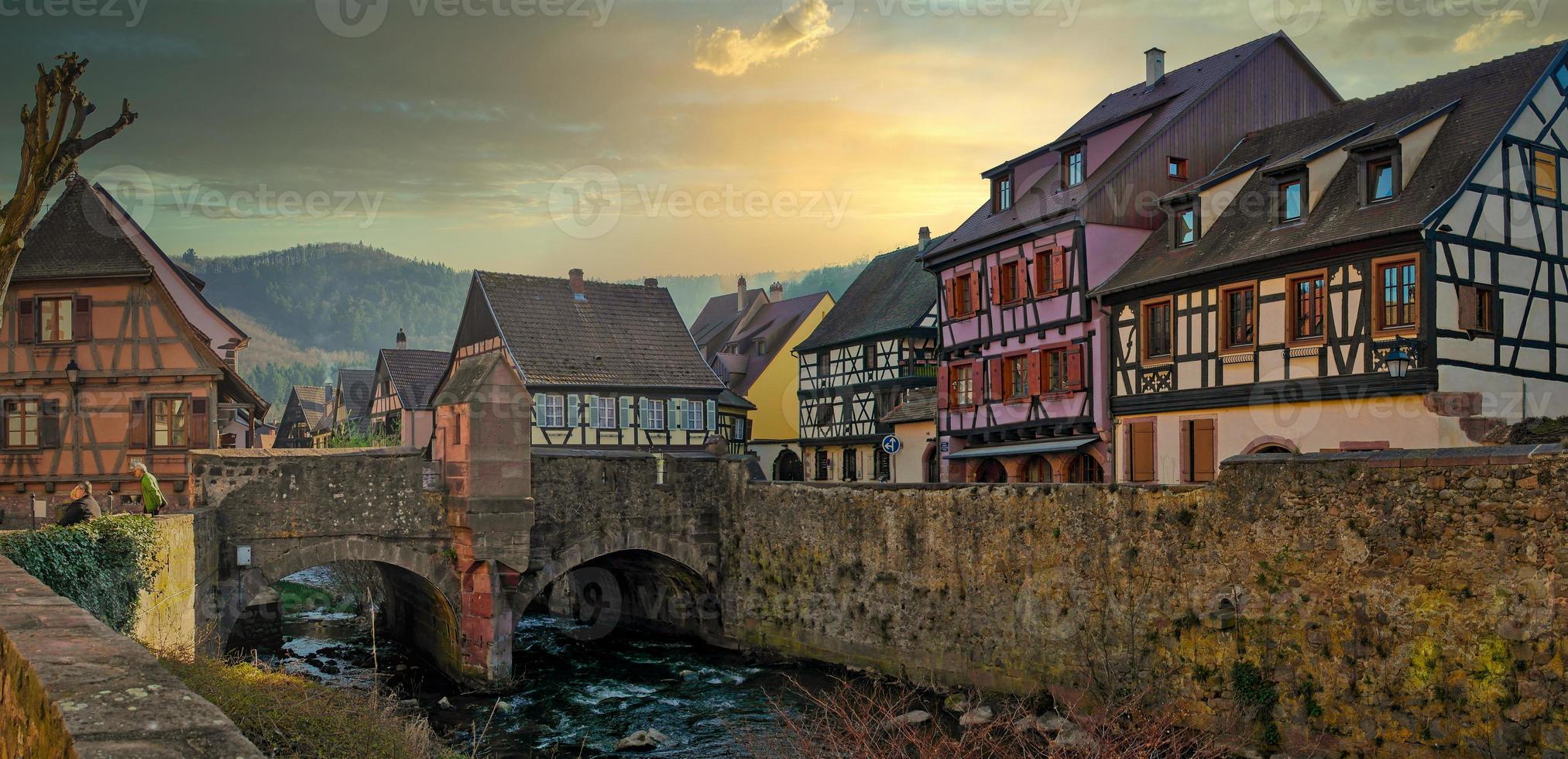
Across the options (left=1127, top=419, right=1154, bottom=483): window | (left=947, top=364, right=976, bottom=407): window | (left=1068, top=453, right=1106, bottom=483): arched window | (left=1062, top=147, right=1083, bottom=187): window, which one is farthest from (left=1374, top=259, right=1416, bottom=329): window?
(left=947, top=364, right=976, bottom=407): window

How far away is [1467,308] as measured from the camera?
1958cm

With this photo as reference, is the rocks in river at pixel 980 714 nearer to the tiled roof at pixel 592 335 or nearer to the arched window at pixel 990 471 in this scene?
the arched window at pixel 990 471

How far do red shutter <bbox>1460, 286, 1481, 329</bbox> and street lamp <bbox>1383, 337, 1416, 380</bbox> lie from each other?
946mm

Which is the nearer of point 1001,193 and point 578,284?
point 1001,193

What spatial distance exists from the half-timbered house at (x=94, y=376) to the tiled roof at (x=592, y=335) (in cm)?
1207

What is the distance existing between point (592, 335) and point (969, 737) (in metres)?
28.9

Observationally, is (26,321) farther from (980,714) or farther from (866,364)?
(866,364)

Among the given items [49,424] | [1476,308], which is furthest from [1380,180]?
[49,424]

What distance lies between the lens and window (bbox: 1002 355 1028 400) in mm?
28969

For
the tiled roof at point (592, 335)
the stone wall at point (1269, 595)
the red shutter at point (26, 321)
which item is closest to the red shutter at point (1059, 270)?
the stone wall at point (1269, 595)

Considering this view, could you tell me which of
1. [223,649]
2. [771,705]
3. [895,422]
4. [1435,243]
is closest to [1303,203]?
[1435,243]

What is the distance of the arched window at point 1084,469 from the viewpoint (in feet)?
90.3

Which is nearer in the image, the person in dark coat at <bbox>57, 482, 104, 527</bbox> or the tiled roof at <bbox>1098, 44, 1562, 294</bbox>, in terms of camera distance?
the person in dark coat at <bbox>57, 482, 104, 527</bbox>

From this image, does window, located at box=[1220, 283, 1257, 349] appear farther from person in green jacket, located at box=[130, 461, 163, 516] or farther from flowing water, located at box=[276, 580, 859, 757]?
person in green jacket, located at box=[130, 461, 163, 516]
